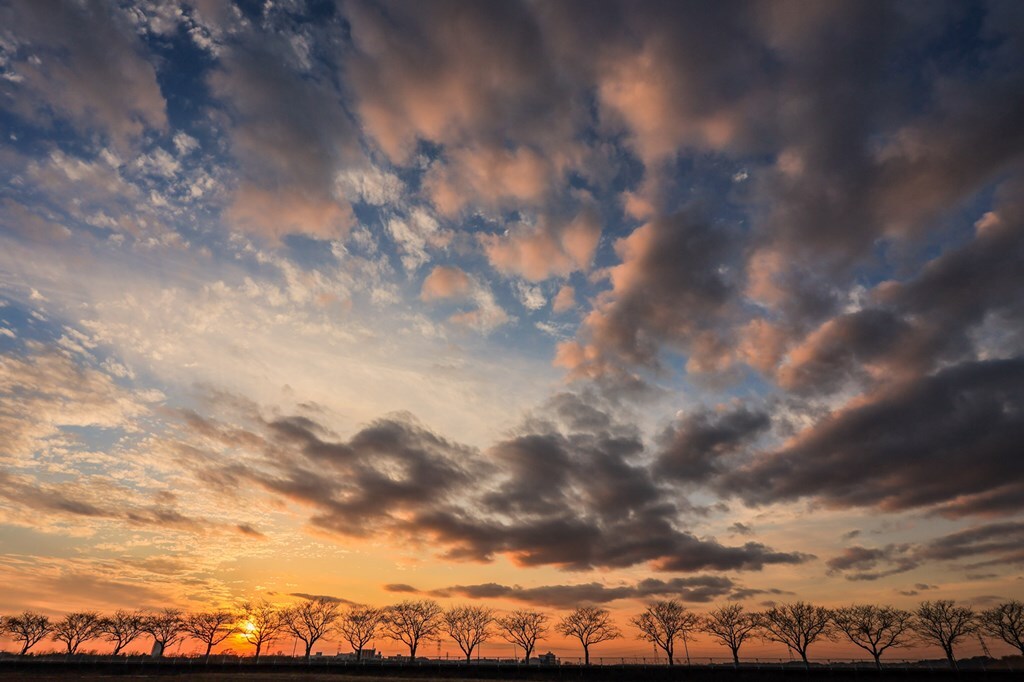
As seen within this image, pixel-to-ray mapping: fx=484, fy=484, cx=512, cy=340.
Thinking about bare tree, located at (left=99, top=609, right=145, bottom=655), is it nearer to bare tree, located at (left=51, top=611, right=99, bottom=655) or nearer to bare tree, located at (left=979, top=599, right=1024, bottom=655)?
bare tree, located at (left=51, top=611, right=99, bottom=655)

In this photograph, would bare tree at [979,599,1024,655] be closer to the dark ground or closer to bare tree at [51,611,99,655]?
the dark ground

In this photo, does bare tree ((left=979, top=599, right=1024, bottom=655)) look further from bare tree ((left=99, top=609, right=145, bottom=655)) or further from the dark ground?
bare tree ((left=99, top=609, right=145, bottom=655))

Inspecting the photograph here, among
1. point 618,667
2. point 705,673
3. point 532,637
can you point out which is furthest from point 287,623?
point 705,673

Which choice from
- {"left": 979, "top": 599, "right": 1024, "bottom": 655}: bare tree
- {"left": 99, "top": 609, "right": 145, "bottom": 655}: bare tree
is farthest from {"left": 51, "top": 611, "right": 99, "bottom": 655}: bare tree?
{"left": 979, "top": 599, "right": 1024, "bottom": 655}: bare tree

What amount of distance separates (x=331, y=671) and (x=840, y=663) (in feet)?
447

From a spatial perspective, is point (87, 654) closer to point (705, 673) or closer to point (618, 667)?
point (618, 667)

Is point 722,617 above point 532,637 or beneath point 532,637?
above

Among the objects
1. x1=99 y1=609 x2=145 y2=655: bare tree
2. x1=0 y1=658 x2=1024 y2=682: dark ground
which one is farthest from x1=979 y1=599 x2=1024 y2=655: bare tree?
x1=99 y1=609 x2=145 y2=655: bare tree

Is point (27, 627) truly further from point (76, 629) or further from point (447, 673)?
point (447, 673)

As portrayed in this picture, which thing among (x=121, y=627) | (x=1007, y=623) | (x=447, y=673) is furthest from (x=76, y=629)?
(x=1007, y=623)

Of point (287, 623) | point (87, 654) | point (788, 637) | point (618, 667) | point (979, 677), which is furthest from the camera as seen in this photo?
point (287, 623)

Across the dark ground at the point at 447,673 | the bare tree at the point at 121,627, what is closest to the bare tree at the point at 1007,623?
the dark ground at the point at 447,673

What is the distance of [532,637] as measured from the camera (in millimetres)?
160125

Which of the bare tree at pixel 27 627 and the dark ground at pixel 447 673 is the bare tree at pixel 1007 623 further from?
the bare tree at pixel 27 627
